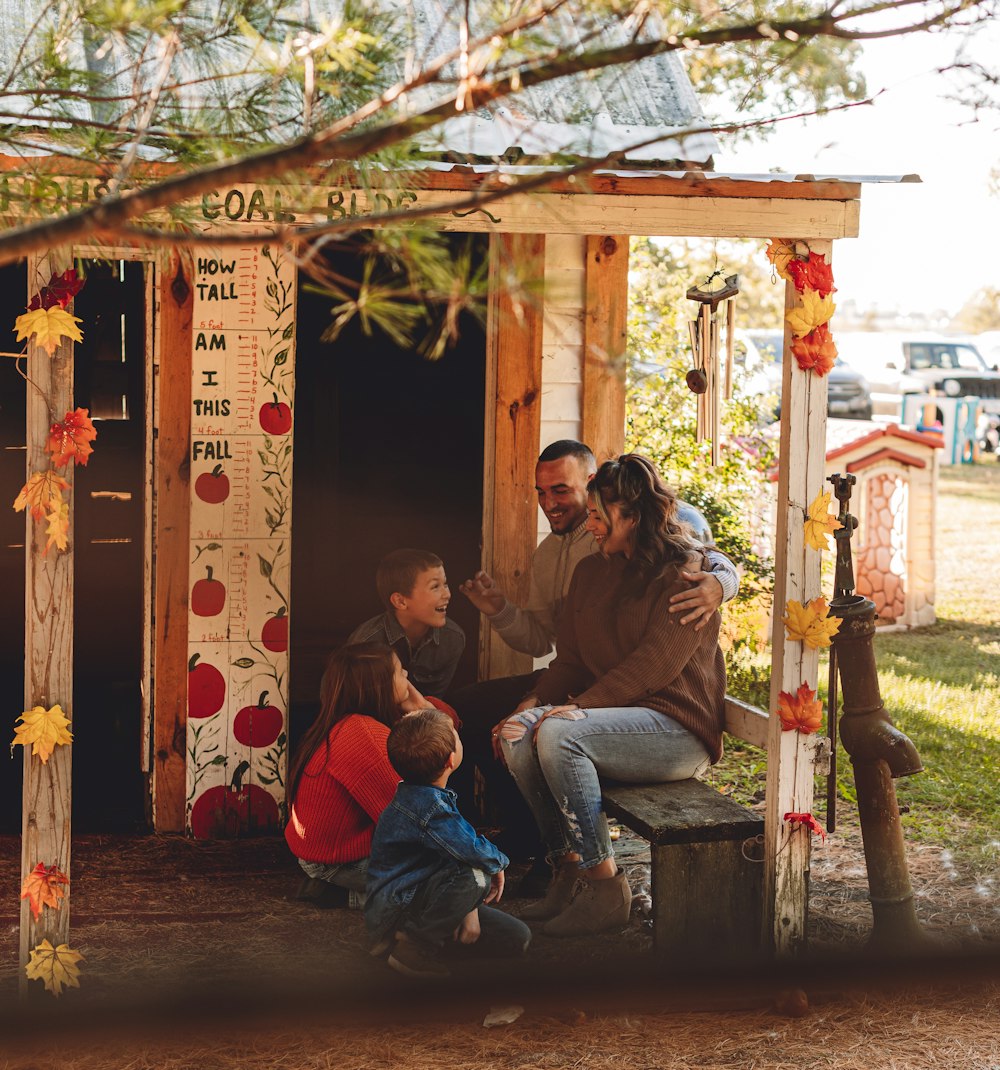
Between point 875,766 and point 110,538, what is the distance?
4.30 meters

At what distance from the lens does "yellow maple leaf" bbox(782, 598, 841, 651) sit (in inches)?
163

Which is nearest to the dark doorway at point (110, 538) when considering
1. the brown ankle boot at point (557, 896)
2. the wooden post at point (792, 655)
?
the brown ankle boot at point (557, 896)

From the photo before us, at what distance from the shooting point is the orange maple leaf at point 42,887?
375 cm

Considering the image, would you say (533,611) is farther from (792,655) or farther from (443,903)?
(443,903)

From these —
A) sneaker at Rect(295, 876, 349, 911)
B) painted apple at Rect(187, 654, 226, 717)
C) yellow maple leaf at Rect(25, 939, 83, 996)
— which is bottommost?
sneaker at Rect(295, 876, 349, 911)

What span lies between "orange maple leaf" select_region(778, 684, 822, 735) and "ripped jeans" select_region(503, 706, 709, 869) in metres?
0.37

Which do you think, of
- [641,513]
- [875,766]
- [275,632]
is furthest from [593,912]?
[275,632]

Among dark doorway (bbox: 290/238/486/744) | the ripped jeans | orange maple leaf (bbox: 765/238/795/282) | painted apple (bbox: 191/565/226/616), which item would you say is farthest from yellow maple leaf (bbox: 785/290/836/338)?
dark doorway (bbox: 290/238/486/744)

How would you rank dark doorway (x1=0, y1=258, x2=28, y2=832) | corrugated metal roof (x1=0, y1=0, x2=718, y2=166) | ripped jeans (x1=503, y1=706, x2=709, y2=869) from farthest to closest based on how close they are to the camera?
dark doorway (x1=0, y1=258, x2=28, y2=832) < ripped jeans (x1=503, y1=706, x2=709, y2=869) < corrugated metal roof (x1=0, y1=0, x2=718, y2=166)

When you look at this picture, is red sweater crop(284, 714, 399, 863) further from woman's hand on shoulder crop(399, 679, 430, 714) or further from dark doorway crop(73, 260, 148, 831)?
dark doorway crop(73, 260, 148, 831)

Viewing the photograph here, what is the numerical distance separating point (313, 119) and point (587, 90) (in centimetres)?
157

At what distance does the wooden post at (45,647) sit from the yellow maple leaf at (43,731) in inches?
1.1

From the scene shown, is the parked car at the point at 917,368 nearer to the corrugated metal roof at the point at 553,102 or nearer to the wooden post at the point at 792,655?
the corrugated metal roof at the point at 553,102

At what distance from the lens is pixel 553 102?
11.9 ft
